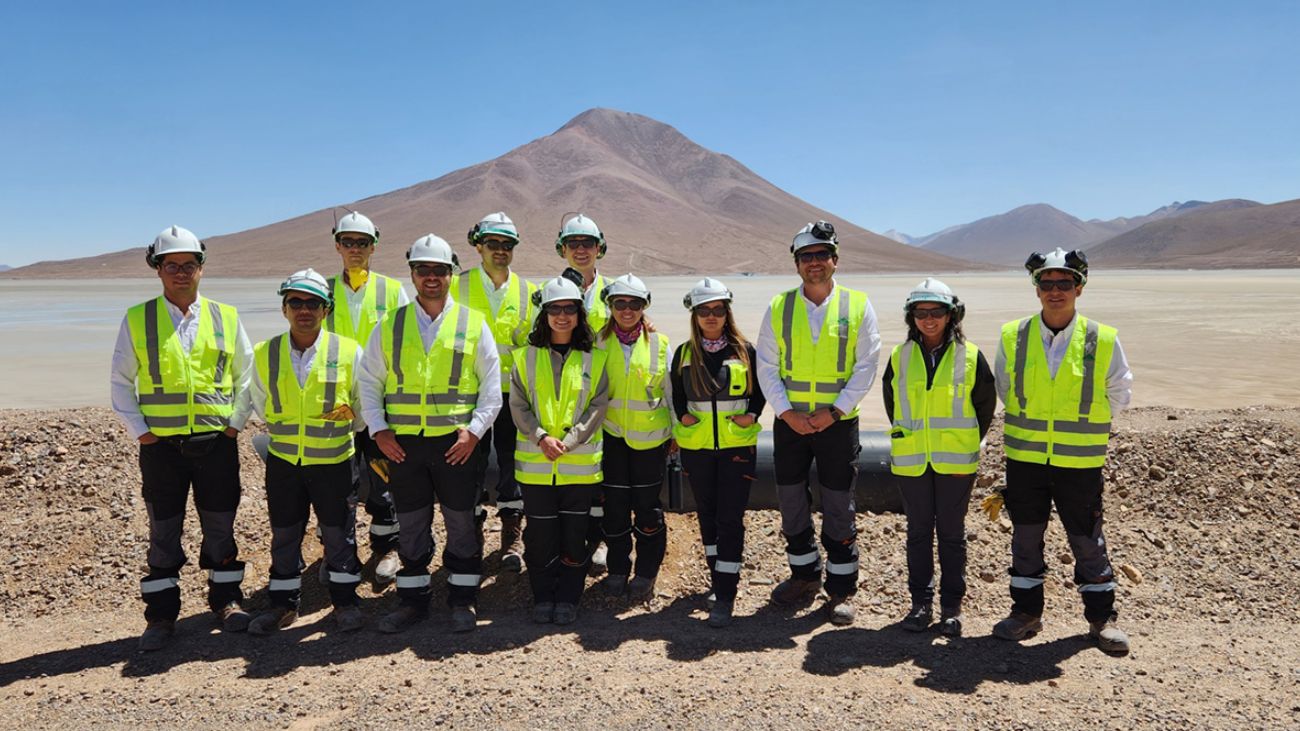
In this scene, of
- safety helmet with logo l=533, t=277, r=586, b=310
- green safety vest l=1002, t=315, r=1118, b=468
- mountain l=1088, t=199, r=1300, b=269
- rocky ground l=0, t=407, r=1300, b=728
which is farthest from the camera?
mountain l=1088, t=199, r=1300, b=269

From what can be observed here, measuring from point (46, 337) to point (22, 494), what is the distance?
75.3 ft

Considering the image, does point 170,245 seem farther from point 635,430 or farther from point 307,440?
point 635,430

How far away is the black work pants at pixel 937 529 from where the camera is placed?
191 inches

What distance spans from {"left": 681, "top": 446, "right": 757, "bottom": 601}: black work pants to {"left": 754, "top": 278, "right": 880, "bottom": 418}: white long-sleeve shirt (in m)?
0.39

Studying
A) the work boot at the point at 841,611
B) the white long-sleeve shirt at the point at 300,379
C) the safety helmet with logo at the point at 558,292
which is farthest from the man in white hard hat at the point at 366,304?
the work boot at the point at 841,611

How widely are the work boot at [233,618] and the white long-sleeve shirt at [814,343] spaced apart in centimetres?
342

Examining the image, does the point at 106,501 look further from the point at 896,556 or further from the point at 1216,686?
the point at 1216,686

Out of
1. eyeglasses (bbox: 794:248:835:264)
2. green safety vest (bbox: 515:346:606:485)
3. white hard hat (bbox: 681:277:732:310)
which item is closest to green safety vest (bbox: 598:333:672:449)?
green safety vest (bbox: 515:346:606:485)

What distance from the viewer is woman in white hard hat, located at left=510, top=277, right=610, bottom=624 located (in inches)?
201

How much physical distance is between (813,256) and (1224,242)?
204m

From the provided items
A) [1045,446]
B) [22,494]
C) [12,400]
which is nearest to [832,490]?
[1045,446]

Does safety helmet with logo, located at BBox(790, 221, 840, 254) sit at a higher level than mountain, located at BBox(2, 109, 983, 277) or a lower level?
lower

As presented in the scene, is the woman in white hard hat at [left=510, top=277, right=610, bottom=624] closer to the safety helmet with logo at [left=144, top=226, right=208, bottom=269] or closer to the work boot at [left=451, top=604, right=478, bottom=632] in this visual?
the work boot at [left=451, top=604, right=478, bottom=632]

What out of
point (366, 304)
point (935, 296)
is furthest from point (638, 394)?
point (366, 304)
